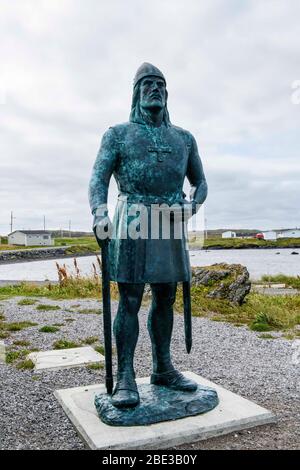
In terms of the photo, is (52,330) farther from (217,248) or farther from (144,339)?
(217,248)

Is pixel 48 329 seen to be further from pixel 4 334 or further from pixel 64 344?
pixel 64 344

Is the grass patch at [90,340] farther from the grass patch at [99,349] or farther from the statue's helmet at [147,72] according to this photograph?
the statue's helmet at [147,72]

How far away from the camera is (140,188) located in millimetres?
3787

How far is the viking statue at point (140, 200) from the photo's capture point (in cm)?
374

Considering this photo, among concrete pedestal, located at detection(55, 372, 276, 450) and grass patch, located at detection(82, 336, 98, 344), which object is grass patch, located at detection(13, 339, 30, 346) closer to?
grass patch, located at detection(82, 336, 98, 344)

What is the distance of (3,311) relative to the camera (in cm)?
1010

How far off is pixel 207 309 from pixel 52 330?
142 inches

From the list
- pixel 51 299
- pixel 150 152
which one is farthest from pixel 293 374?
pixel 51 299

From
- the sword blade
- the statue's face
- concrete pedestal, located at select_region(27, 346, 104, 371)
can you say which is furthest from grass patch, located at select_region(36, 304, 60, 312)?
the statue's face

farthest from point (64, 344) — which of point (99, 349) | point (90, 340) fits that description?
point (99, 349)

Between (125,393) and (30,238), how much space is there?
219 ft

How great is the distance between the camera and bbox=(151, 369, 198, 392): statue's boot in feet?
13.4

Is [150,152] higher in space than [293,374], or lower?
higher

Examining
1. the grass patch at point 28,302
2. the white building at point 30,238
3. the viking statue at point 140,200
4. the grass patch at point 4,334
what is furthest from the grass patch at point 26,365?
the white building at point 30,238
